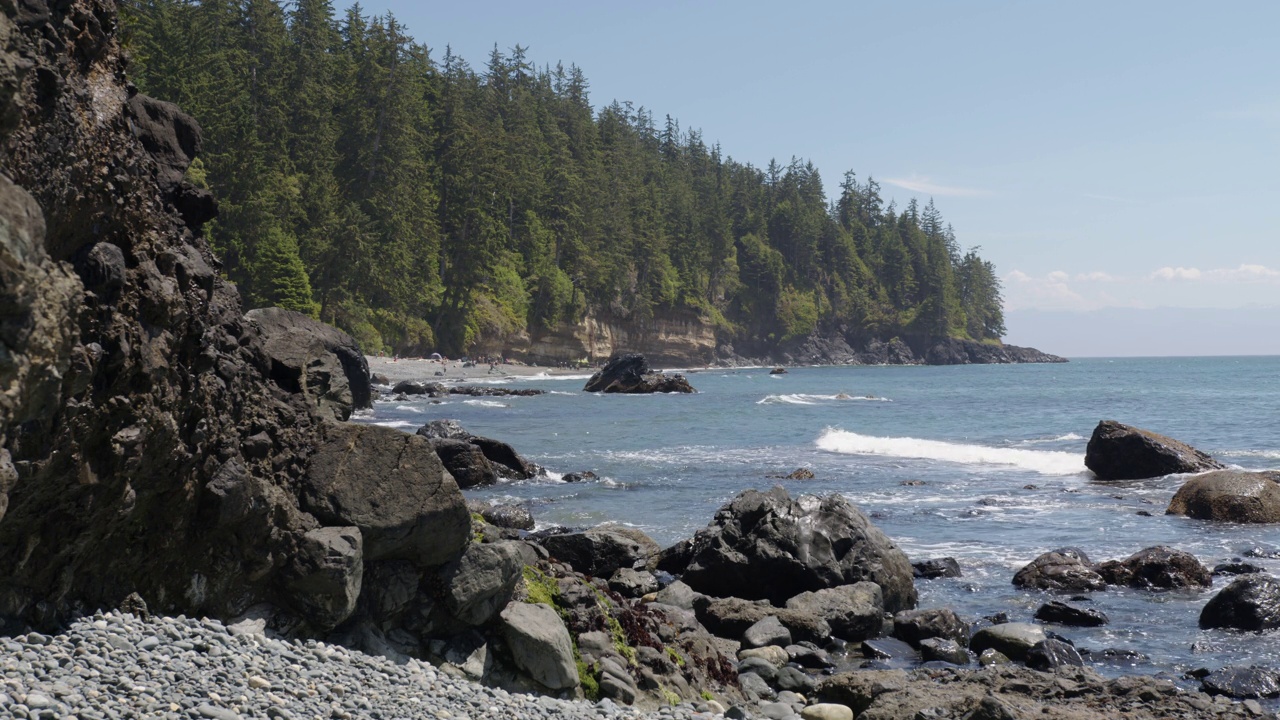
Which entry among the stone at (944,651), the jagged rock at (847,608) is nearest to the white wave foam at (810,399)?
the jagged rock at (847,608)

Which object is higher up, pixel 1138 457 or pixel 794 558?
pixel 1138 457

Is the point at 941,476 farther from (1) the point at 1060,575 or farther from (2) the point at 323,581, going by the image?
(2) the point at 323,581

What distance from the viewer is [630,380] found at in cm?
6762

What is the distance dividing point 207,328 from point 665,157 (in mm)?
154944

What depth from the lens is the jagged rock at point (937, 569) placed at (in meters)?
16.4

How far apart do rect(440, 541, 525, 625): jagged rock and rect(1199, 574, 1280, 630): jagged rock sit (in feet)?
33.0

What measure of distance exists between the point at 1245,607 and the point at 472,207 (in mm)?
76025

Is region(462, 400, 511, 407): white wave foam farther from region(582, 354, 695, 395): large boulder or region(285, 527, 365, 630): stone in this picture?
region(285, 527, 365, 630): stone

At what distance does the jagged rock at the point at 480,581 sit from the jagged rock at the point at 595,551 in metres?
6.27

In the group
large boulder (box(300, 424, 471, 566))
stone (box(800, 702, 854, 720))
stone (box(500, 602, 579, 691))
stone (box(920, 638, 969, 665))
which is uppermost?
large boulder (box(300, 424, 471, 566))

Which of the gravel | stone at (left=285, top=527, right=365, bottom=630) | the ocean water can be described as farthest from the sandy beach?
the gravel

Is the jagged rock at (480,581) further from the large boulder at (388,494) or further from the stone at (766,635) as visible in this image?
the stone at (766,635)

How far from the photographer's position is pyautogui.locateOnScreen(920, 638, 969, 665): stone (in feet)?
39.9

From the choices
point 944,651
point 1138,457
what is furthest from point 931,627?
point 1138,457
